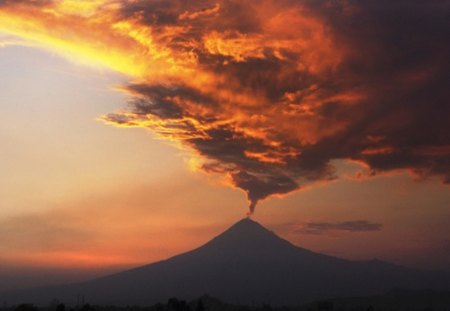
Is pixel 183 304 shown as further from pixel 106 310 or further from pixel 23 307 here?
pixel 23 307

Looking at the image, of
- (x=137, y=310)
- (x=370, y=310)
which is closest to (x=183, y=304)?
(x=137, y=310)

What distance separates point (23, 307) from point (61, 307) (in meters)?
14.4

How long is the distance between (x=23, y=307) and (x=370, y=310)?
110359mm

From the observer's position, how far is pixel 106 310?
7446 inches

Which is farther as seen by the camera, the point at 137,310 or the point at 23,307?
the point at 137,310

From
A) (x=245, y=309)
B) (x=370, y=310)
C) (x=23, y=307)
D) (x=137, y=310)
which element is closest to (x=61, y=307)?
(x=23, y=307)

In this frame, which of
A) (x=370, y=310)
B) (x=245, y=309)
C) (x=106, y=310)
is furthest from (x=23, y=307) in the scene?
(x=370, y=310)

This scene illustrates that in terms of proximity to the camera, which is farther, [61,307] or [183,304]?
[183,304]

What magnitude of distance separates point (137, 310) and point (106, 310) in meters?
13.6

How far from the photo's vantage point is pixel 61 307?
166125 mm

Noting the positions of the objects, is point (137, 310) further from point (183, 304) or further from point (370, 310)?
point (370, 310)

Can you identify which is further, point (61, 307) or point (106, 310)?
point (106, 310)

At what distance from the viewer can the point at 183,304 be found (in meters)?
192

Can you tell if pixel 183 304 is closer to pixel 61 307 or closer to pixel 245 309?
pixel 245 309
